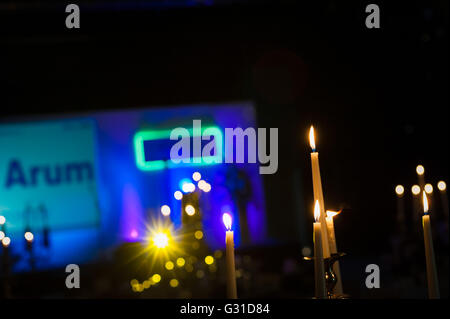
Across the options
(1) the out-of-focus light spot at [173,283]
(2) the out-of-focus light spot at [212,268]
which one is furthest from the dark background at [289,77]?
(1) the out-of-focus light spot at [173,283]

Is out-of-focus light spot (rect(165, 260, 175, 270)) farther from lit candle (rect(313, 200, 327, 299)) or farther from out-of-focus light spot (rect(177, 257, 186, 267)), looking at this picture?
lit candle (rect(313, 200, 327, 299))

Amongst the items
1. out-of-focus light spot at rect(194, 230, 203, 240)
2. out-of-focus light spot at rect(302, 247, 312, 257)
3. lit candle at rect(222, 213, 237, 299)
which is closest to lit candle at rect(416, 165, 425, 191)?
out-of-focus light spot at rect(194, 230, 203, 240)

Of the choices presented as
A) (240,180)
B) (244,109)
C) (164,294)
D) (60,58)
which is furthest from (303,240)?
(164,294)

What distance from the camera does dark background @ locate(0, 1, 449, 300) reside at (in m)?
5.22

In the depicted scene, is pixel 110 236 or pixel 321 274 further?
pixel 110 236

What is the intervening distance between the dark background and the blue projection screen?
20 cm

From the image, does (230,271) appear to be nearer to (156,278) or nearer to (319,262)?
(319,262)

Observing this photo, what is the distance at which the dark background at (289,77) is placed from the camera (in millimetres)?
5223

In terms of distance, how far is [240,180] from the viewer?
5.36 m

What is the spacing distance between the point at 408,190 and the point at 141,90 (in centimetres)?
269

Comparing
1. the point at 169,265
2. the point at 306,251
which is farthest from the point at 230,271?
the point at 306,251

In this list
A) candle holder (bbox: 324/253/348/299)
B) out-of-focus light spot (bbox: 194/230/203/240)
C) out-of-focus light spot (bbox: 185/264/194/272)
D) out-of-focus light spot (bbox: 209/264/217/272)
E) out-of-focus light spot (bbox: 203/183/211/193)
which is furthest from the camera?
out-of-focus light spot (bbox: 203/183/211/193)

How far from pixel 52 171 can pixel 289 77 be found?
2.46 meters
